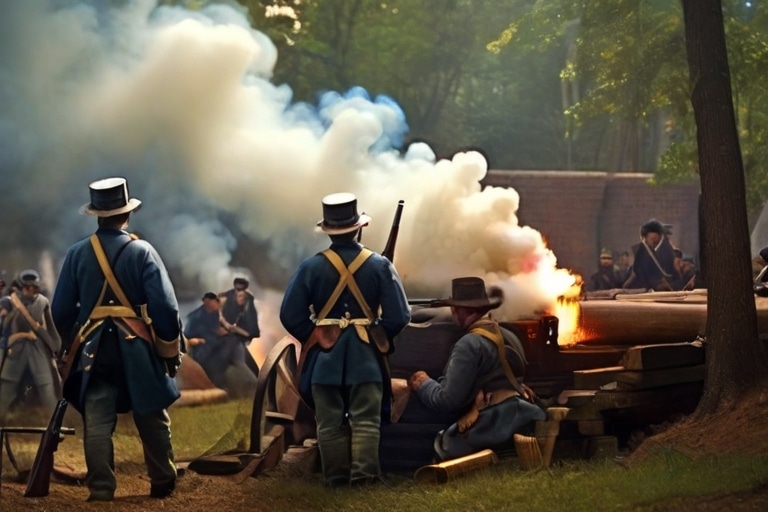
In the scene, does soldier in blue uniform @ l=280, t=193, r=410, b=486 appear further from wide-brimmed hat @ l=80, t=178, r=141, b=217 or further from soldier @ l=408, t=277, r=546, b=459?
wide-brimmed hat @ l=80, t=178, r=141, b=217

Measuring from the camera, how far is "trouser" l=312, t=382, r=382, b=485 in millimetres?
8555

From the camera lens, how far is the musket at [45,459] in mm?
8375

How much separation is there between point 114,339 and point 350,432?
1.58 m

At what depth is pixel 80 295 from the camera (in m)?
8.45

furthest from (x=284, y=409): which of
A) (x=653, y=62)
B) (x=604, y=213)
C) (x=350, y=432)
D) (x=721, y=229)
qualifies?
(x=604, y=213)

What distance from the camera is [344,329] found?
28.8ft

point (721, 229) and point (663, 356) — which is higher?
point (721, 229)

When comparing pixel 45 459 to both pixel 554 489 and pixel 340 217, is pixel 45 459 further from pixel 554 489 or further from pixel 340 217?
pixel 554 489

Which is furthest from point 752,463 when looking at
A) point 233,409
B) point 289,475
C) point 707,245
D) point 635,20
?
point 233,409

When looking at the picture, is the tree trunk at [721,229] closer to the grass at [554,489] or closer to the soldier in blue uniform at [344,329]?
the grass at [554,489]

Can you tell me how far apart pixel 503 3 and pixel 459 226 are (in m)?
24.7

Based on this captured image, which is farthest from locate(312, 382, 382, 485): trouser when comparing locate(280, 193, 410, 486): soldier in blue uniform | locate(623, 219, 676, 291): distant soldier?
locate(623, 219, 676, 291): distant soldier

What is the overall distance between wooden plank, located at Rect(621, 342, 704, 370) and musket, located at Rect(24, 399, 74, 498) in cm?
352

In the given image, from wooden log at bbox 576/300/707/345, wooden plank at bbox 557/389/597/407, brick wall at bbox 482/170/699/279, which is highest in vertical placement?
brick wall at bbox 482/170/699/279
